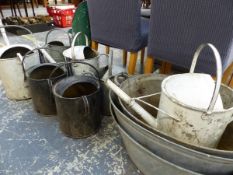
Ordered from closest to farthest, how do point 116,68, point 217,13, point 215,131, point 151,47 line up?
point 215,131
point 217,13
point 151,47
point 116,68

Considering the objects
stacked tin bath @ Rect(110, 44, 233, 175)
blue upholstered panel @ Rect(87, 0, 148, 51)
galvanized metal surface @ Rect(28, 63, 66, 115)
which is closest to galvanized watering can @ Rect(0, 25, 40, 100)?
galvanized metal surface @ Rect(28, 63, 66, 115)

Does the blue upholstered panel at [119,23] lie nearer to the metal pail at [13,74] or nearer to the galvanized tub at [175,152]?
the metal pail at [13,74]

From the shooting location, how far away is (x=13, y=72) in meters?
1.31

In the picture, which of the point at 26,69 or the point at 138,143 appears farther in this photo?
the point at 26,69

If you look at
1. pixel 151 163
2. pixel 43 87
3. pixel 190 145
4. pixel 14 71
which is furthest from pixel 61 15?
pixel 190 145

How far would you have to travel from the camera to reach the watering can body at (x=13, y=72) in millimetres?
1277

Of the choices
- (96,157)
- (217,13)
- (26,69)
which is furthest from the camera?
(26,69)

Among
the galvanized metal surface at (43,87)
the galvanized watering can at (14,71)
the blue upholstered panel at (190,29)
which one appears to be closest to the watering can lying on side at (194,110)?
the blue upholstered panel at (190,29)

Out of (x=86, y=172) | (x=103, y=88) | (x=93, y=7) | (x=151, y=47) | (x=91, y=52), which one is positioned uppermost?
(x=93, y=7)

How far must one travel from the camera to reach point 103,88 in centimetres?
120

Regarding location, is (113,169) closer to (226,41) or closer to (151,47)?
(151,47)

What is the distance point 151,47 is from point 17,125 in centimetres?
93

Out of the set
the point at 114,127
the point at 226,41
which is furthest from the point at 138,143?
the point at 226,41

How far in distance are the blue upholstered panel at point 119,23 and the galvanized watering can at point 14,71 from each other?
1.65 feet
